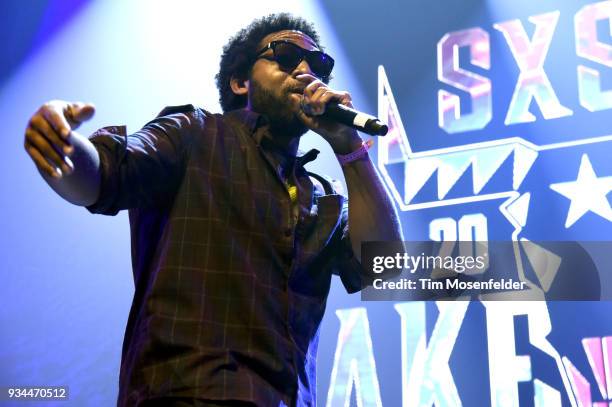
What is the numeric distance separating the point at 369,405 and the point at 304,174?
1064 mm

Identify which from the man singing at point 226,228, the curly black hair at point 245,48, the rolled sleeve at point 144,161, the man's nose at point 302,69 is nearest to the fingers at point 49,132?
the man singing at point 226,228

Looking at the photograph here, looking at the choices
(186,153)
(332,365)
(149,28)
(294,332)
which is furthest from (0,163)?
(294,332)

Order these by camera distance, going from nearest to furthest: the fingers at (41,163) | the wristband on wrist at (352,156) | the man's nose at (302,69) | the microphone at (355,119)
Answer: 1. the fingers at (41,163)
2. the microphone at (355,119)
3. the wristband on wrist at (352,156)
4. the man's nose at (302,69)

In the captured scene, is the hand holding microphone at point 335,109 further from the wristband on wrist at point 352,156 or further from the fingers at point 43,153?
the fingers at point 43,153

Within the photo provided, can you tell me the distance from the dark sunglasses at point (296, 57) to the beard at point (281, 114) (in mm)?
79

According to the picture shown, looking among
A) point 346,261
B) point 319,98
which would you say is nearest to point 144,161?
point 319,98

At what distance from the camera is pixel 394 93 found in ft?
8.64

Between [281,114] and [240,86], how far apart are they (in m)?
0.28

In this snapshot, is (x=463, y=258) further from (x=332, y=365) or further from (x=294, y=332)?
(x=294, y=332)

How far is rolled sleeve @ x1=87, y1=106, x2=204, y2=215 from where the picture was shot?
1043mm

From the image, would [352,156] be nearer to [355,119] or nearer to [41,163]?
[355,119]

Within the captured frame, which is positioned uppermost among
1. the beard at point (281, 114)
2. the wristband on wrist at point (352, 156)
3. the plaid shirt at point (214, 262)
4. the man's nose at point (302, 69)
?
the man's nose at point (302, 69)

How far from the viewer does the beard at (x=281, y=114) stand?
1.39 m

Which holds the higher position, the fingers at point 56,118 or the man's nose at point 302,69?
the man's nose at point 302,69
